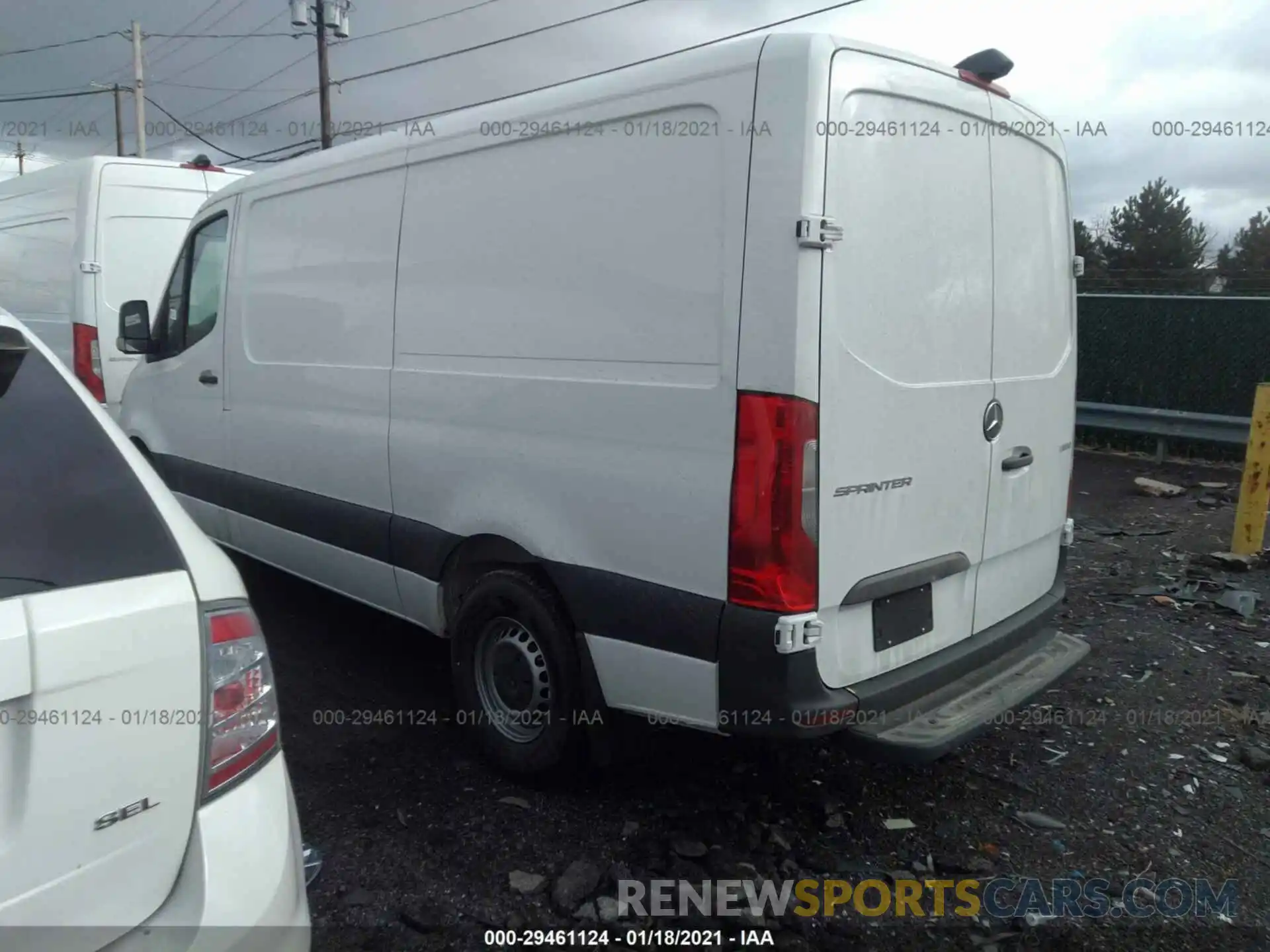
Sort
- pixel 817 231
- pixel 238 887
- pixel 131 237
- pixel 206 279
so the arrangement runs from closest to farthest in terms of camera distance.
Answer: pixel 238 887 < pixel 817 231 < pixel 206 279 < pixel 131 237

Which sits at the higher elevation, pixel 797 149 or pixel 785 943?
pixel 797 149

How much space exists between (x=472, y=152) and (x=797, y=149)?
1.49m

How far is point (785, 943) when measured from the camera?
2.92 m

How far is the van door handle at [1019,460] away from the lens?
12.0ft

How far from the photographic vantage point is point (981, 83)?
3510mm

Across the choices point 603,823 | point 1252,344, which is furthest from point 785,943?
point 1252,344

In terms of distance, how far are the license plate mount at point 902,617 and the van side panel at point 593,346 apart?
1.83 feet

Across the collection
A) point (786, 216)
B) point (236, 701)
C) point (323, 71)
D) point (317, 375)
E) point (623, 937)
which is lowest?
point (623, 937)

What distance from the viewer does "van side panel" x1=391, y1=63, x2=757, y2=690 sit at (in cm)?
296

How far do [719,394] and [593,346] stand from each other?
0.56 meters

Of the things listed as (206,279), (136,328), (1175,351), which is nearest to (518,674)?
(206,279)

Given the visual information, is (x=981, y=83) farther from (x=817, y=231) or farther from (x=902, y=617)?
(x=902, y=617)

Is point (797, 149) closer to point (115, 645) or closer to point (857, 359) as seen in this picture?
point (857, 359)

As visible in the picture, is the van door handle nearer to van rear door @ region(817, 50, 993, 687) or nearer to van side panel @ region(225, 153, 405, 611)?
van rear door @ region(817, 50, 993, 687)
